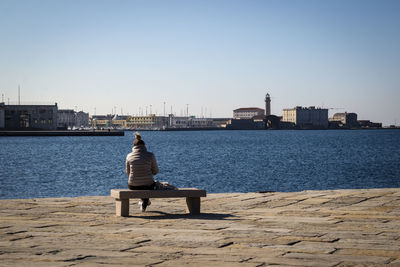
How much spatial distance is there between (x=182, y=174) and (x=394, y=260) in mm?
37530

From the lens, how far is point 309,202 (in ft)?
39.5

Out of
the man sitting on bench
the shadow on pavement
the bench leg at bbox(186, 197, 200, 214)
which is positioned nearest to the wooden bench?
the bench leg at bbox(186, 197, 200, 214)

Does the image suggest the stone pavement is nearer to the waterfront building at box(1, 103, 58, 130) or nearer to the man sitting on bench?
the man sitting on bench

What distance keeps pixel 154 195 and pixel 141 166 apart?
2.26 ft

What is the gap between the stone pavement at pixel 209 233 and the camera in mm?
6414

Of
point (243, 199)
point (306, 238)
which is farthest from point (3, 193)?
point (306, 238)

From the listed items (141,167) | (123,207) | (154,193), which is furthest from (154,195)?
(141,167)

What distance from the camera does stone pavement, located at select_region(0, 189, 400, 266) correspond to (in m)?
6.41

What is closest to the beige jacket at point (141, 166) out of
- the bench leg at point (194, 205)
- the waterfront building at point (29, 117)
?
the bench leg at point (194, 205)

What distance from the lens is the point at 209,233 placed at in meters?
8.16

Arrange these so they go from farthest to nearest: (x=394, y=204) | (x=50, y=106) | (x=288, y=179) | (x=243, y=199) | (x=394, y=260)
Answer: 1. (x=50, y=106)
2. (x=288, y=179)
3. (x=243, y=199)
4. (x=394, y=204)
5. (x=394, y=260)

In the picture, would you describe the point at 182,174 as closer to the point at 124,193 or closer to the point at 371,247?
the point at 124,193

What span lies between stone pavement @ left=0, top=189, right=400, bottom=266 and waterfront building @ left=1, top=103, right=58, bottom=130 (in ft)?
523

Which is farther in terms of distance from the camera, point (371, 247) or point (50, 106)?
point (50, 106)
